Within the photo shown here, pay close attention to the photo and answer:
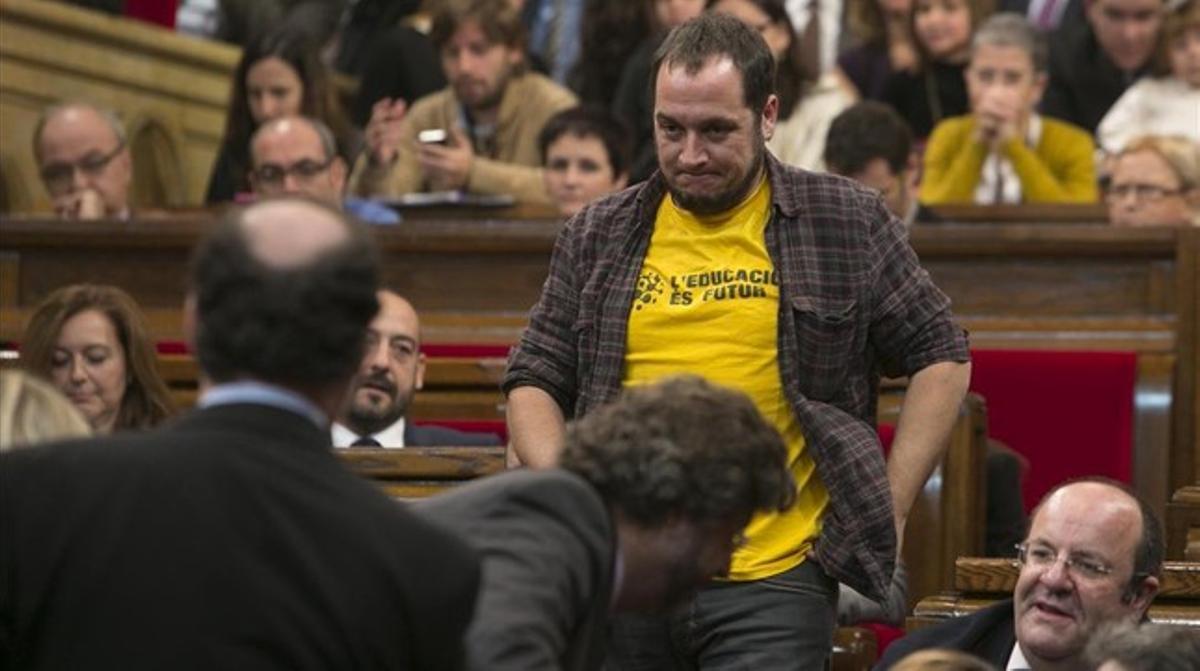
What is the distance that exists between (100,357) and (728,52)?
99.3 inches

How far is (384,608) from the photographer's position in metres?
2.90

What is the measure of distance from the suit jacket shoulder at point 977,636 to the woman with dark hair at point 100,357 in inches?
85.4

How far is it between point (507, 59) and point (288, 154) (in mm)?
1053

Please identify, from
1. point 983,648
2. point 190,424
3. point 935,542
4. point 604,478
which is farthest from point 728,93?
point 935,542

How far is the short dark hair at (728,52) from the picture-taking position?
4.67m

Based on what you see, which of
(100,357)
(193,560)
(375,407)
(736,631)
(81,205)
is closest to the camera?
(193,560)

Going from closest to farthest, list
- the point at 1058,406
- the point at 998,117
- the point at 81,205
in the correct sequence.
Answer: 1. the point at 1058,406
2. the point at 81,205
3. the point at 998,117

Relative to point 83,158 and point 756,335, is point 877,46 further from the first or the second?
point 756,335

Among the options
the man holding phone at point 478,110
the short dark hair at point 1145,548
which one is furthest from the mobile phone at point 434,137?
the short dark hair at point 1145,548

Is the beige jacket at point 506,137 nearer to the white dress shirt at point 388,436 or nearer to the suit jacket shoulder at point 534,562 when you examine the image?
the white dress shirt at point 388,436

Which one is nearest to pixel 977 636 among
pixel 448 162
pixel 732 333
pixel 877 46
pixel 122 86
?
pixel 732 333

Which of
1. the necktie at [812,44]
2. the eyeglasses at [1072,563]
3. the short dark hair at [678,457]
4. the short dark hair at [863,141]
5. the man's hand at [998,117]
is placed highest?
the necktie at [812,44]

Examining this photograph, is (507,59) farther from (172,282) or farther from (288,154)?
(172,282)

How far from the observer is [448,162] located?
929cm
